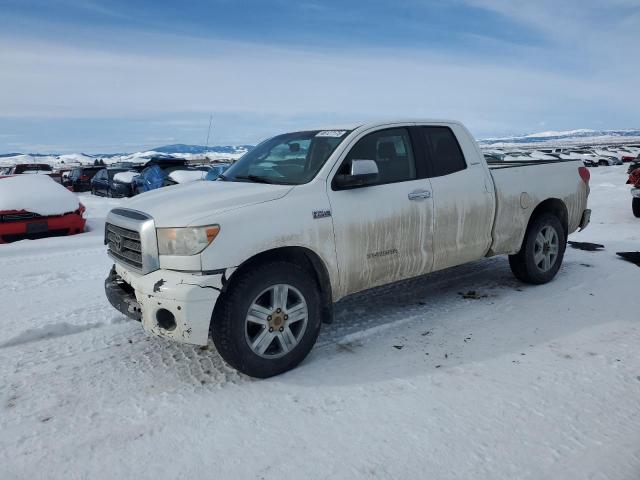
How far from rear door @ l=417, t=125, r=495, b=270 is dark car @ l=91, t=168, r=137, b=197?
14.9 m

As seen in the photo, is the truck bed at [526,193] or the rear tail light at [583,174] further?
the rear tail light at [583,174]

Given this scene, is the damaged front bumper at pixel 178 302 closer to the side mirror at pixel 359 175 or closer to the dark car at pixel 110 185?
the side mirror at pixel 359 175

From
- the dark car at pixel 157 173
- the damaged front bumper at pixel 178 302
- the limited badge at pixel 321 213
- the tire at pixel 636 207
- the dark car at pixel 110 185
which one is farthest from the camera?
the dark car at pixel 110 185

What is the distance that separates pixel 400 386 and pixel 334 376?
1.59ft

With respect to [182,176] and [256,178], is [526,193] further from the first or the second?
[182,176]


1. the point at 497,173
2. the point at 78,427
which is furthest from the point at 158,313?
the point at 497,173

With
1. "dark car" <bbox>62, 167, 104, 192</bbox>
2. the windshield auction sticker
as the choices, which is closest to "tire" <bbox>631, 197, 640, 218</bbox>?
the windshield auction sticker

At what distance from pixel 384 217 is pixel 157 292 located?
1.86m

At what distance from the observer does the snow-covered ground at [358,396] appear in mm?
2592

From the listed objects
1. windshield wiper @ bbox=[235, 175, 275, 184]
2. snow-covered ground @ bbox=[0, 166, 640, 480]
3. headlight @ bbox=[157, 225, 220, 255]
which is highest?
windshield wiper @ bbox=[235, 175, 275, 184]

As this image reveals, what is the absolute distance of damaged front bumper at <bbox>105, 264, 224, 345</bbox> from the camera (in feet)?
10.4

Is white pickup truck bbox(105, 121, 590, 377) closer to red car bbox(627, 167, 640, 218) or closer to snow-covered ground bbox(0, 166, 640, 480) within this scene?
snow-covered ground bbox(0, 166, 640, 480)

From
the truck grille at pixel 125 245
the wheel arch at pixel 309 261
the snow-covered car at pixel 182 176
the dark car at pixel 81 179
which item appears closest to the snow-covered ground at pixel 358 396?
the wheel arch at pixel 309 261

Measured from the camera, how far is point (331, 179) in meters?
3.84
